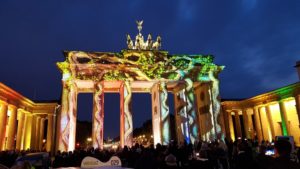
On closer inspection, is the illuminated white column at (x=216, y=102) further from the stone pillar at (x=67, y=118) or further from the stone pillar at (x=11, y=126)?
the stone pillar at (x=11, y=126)

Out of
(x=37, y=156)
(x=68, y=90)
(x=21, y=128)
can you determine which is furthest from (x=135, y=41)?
(x=37, y=156)

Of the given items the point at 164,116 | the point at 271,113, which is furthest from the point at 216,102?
the point at 271,113

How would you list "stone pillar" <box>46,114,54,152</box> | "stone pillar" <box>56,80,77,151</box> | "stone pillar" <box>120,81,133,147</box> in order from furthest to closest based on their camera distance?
"stone pillar" <box>46,114,54,152</box> → "stone pillar" <box>120,81,133,147</box> → "stone pillar" <box>56,80,77,151</box>

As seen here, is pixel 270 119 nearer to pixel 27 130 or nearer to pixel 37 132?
pixel 27 130

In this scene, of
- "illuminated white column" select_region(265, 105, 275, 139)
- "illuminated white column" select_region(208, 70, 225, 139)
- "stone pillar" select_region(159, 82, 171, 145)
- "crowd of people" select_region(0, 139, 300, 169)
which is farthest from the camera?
"illuminated white column" select_region(265, 105, 275, 139)

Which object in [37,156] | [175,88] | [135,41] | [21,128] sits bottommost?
[37,156]

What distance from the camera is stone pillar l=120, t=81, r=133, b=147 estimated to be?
30.2m

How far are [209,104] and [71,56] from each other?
2019 centimetres

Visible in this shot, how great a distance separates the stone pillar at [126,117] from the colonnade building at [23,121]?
12.9 meters

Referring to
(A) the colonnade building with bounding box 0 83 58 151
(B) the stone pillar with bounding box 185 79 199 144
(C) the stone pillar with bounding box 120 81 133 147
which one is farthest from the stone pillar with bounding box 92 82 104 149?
(B) the stone pillar with bounding box 185 79 199 144

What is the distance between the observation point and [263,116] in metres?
38.9

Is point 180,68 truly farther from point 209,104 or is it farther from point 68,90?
point 68,90

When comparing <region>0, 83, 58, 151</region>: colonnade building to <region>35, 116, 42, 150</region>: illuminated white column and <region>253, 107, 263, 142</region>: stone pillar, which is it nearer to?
<region>35, 116, 42, 150</region>: illuminated white column

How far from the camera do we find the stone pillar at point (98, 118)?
29.7 metres
